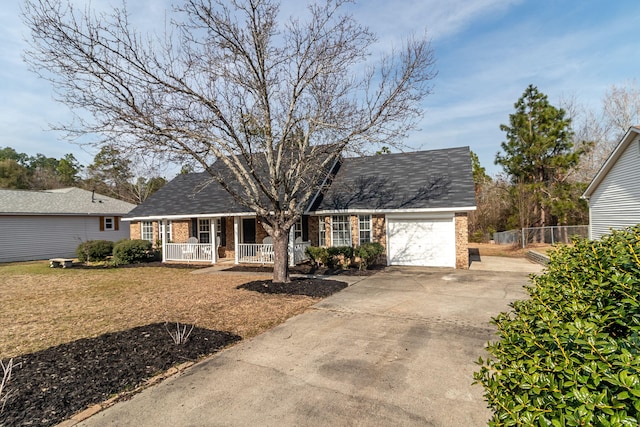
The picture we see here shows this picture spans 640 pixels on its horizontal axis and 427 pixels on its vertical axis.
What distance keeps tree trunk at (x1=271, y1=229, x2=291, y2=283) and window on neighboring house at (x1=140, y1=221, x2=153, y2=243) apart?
13.2 m

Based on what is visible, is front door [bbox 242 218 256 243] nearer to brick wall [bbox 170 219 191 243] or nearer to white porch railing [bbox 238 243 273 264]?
white porch railing [bbox 238 243 273 264]

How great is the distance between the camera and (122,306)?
839 cm

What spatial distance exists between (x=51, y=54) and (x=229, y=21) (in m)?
3.92

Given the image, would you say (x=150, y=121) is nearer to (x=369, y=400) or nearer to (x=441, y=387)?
(x=369, y=400)

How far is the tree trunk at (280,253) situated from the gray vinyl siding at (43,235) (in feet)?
61.2

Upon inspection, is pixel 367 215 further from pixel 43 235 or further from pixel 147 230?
pixel 43 235

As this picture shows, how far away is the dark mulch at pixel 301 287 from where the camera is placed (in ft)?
30.8

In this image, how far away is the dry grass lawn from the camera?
649cm

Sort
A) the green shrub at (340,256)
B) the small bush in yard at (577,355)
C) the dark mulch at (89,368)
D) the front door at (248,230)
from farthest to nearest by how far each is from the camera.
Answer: the front door at (248,230) → the green shrub at (340,256) → the dark mulch at (89,368) → the small bush in yard at (577,355)

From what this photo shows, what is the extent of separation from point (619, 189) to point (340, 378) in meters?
15.3

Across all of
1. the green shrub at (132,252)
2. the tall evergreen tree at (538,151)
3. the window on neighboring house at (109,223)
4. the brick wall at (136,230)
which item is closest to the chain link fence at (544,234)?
the tall evergreen tree at (538,151)

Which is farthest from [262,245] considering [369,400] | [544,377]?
[544,377]

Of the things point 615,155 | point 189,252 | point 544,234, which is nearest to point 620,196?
point 615,155

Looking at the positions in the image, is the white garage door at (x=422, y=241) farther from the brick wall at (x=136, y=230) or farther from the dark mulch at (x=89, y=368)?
the brick wall at (x=136, y=230)
